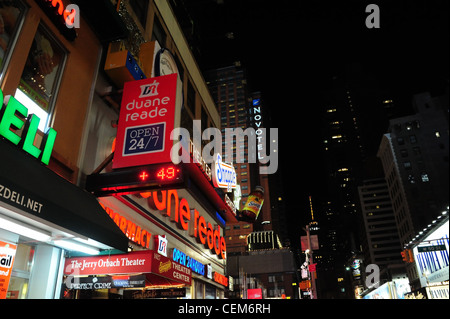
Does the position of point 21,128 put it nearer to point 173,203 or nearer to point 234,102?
point 173,203

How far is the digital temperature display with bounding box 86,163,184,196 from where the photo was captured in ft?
26.0

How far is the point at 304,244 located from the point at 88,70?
80.4ft

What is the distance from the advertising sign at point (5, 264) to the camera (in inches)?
249

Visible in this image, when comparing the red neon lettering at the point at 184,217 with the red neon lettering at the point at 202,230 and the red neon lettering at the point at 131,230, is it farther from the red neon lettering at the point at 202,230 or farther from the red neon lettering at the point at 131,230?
the red neon lettering at the point at 131,230

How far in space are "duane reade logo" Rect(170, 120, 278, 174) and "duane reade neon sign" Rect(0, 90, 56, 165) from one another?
2.88 meters

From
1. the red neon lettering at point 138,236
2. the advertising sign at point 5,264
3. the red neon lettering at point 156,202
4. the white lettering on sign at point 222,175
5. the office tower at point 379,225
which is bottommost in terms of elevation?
the advertising sign at point 5,264

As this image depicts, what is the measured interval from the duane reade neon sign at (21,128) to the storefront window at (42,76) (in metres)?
0.80

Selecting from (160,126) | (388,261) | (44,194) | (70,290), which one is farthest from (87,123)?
(388,261)

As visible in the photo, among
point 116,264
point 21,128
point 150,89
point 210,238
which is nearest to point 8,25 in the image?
point 21,128

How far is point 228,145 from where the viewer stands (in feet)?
210

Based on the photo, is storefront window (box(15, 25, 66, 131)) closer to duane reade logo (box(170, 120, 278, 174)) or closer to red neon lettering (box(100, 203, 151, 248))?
red neon lettering (box(100, 203, 151, 248))

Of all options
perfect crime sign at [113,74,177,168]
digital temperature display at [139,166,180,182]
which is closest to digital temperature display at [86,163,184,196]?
digital temperature display at [139,166,180,182]

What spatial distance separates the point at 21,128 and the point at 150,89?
147 inches

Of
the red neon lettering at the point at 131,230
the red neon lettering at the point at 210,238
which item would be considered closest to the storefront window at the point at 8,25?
the red neon lettering at the point at 131,230
